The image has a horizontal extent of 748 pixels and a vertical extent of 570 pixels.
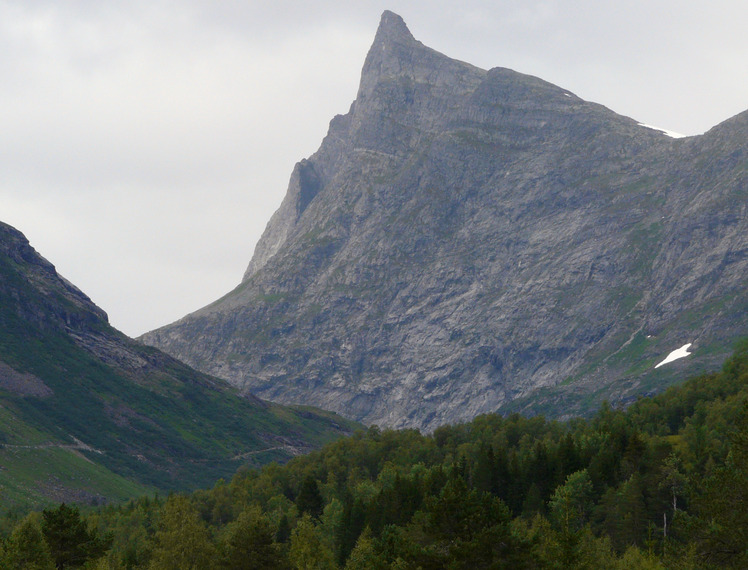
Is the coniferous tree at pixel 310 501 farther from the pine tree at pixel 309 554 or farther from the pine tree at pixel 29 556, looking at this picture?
the pine tree at pixel 29 556

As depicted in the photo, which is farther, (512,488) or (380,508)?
(512,488)

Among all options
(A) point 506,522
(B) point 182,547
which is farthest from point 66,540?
(A) point 506,522

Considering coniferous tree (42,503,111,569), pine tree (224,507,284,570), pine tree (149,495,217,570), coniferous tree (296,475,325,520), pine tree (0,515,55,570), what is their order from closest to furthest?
1. pine tree (0,515,55,570)
2. pine tree (224,507,284,570)
3. pine tree (149,495,217,570)
4. coniferous tree (42,503,111,569)
5. coniferous tree (296,475,325,520)

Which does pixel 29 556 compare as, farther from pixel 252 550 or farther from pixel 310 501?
pixel 310 501

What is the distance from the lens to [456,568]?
67.4m

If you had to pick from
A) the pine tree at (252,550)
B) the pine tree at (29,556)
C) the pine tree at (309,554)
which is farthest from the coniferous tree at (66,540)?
the pine tree at (309,554)

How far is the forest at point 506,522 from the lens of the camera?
7075cm

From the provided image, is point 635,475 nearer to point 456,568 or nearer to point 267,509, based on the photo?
point 456,568

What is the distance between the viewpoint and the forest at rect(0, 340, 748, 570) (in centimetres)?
7075

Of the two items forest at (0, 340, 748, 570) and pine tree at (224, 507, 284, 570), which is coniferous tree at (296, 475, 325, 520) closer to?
forest at (0, 340, 748, 570)

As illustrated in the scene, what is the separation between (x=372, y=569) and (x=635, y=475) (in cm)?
6357

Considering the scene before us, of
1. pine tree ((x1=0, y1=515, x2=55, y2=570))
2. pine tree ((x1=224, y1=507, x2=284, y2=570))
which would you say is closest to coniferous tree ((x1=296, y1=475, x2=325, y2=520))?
pine tree ((x1=0, y1=515, x2=55, y2=570))

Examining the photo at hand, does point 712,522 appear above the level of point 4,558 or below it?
above

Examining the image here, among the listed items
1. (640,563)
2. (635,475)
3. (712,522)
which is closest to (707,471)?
(635,475)
